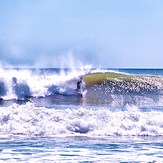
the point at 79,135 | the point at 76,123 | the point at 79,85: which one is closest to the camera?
the point at 79,135

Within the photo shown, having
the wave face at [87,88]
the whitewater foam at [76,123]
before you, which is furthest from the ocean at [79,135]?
the wave face at [87,88]

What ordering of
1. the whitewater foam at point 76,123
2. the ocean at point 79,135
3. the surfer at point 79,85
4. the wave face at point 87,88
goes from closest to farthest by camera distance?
1. the ocean at point 79,135
2. the whitewater foam at point 76,123
3. the wave face at point 87,88
4. the surfer at point 79,85

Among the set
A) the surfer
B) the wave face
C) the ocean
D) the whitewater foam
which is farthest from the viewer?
the surfer

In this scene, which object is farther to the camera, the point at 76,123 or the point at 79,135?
the point at 76,123

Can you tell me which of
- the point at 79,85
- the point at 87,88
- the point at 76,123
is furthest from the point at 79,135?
the point at 87,88

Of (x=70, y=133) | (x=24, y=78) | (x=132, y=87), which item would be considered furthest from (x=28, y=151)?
(x=132, y=87)

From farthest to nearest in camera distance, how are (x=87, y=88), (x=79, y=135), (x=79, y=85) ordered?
(x=87, y=88)
(x=79, y=85)
(x=79, y=135)

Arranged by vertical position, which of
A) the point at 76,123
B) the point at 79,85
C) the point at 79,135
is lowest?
the point at 79,135

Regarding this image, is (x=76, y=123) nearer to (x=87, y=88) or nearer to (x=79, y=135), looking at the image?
(x=79, y=135)

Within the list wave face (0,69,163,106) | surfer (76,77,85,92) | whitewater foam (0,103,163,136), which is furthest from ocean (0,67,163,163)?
surfer (76,77,85,92)

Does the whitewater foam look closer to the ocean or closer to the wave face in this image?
the ocean

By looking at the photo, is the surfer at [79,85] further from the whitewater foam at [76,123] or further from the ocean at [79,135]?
the whitewater foam at [76,123]

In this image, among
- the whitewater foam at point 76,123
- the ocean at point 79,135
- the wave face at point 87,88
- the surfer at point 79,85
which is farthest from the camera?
the surfer at point 79,85

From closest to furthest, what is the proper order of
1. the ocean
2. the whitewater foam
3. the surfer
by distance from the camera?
the ocean, the whitewater foam, the surfer
